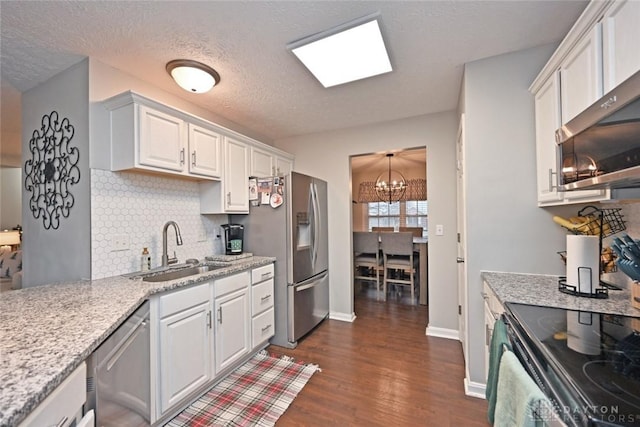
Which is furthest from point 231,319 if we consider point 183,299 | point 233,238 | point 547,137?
point 547,137

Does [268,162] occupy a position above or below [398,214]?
above

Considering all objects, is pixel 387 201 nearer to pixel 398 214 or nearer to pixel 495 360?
pixel 398 214

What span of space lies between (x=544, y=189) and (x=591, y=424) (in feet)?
4.89

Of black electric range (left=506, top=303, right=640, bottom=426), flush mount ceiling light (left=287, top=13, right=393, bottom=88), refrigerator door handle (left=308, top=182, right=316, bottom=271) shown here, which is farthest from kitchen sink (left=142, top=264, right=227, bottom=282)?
black electric range (left=506, top=303, right=640, bottom=426)

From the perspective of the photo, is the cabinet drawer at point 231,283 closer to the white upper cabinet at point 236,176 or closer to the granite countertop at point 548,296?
the white upper cabinet at point 236,176

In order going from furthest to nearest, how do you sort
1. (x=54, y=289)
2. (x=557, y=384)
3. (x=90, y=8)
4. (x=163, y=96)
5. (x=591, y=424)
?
(x=163, y=96)
(x=54, y=289)
(x=90, y=8)
(x=557, y=384)
(x=591, y=424)

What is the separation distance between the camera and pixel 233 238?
285cm

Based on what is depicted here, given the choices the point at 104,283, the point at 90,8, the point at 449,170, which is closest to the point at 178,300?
the point at 104,283

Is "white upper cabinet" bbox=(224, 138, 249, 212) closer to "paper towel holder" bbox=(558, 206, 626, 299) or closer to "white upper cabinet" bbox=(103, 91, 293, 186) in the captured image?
"white upper cabinet" bbox=(103, 91, 293, 186)

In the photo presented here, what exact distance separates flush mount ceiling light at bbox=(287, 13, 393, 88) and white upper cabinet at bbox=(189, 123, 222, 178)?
1.09 metres

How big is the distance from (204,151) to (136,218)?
0.77 metres

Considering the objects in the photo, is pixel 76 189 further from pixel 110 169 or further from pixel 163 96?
pixel 163 96

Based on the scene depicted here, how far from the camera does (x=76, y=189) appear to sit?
189 centimetres

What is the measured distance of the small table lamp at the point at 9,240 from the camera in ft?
15.0
